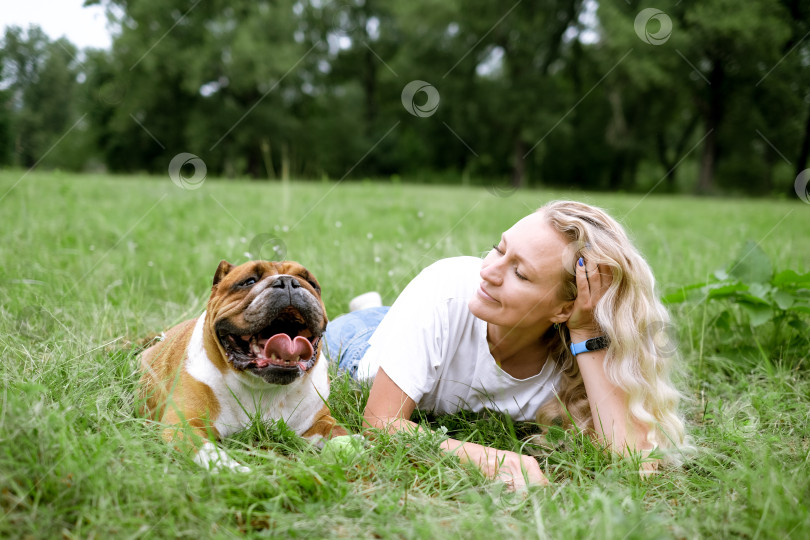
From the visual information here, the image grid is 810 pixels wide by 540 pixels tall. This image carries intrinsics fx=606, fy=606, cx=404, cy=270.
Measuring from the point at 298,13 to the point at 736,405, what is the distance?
28.7 meters

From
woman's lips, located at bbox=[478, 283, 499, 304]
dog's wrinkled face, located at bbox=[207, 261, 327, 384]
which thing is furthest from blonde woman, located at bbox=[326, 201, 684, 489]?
dog's wrinkled face, located at bbox=[207, 261, 327, 384]

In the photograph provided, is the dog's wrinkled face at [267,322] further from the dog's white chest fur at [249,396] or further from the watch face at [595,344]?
the watch face at [595,344]

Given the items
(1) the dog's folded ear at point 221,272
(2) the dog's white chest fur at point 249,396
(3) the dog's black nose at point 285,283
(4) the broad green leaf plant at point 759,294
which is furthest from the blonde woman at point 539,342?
(4) the broad green leaf plant at point 759,294

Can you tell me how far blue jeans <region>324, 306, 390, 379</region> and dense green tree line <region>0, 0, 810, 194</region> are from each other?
15.5 meters

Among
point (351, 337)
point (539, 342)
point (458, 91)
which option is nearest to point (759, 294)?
point (539, 342)

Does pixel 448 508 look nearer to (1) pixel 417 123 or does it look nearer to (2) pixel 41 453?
(2) pixel 41 453

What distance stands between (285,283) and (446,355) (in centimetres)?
84

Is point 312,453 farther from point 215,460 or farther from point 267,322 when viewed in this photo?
point 267,322

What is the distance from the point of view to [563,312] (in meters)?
2.75

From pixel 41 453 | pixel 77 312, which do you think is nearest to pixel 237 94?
pixel 77 312

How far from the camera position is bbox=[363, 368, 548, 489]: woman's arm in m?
2.35

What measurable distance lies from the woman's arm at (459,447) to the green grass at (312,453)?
0.24 feet

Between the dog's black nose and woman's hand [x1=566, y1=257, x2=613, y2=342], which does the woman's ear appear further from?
the dog's black nose

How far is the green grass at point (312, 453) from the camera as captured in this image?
6.01ft
